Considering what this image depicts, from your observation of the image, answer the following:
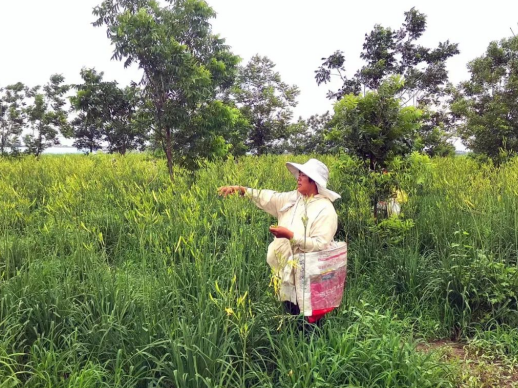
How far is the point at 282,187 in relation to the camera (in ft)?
16.3

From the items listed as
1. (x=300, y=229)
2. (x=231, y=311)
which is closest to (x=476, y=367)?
(x=300, y=229)

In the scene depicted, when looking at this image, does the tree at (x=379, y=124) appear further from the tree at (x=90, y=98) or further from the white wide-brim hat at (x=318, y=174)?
the tree at (x=90, y=98)

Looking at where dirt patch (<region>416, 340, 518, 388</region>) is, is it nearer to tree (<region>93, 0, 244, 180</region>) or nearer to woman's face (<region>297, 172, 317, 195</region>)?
woman's face (<region>297, 172, 317, 195</region>)

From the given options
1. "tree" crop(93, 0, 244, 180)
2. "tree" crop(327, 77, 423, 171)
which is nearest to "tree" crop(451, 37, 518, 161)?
"tree" crop(327, 77, 423, 171)

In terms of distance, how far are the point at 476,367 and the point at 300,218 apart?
1514mm

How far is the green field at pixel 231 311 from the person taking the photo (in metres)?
1.97

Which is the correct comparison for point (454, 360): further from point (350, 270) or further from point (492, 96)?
point (492, 96)

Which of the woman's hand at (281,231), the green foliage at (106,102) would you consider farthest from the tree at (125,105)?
the woman's hand at (281,231)

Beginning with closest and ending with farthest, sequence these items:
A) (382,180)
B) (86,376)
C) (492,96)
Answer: (86,376) → (382,180) → (492,96)

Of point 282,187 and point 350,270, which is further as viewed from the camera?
point 282,187

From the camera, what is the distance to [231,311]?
1.56 metres

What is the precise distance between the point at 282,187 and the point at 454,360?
2938 mm

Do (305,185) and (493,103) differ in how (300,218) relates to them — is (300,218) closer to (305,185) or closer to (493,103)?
(305,185)

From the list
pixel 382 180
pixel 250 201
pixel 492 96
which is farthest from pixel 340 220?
pixel 492 96
